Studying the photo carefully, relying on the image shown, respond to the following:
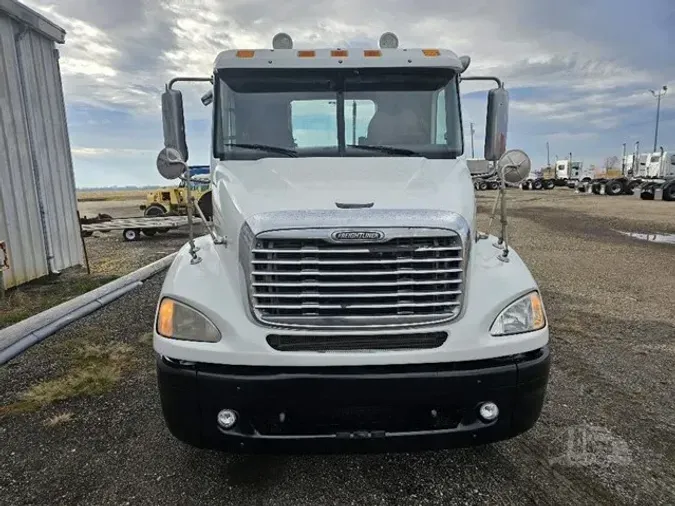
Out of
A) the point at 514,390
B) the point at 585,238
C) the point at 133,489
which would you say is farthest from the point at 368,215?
the point at 585,238

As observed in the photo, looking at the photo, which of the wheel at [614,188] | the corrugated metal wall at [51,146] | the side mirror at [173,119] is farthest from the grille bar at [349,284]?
the wheel at [614,188]

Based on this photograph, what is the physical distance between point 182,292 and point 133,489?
1116 millimetres

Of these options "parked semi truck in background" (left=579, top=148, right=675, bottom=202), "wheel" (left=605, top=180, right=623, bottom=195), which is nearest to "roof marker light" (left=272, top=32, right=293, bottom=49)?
"parked semi truck in background" (left=579, top=148, right=675, bottom=202)

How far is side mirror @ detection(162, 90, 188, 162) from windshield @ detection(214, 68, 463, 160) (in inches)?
17.8

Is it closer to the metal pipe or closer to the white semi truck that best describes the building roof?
the metal pipe

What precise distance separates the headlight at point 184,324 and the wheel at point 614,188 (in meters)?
37.8

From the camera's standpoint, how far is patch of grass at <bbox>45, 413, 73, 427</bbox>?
331cm

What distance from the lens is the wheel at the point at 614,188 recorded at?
33.9 m

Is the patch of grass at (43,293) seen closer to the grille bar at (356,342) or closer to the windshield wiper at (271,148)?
the windshield wiper at (271,148)

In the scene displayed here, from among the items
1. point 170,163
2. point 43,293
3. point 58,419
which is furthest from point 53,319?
point 170,163

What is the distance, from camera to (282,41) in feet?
13.5

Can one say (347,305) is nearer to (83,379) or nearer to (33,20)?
(83,379)

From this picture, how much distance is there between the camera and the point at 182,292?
254cm

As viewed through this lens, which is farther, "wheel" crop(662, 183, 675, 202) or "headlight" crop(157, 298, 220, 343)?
"wheel" crop(662, 183, 675, 202)
